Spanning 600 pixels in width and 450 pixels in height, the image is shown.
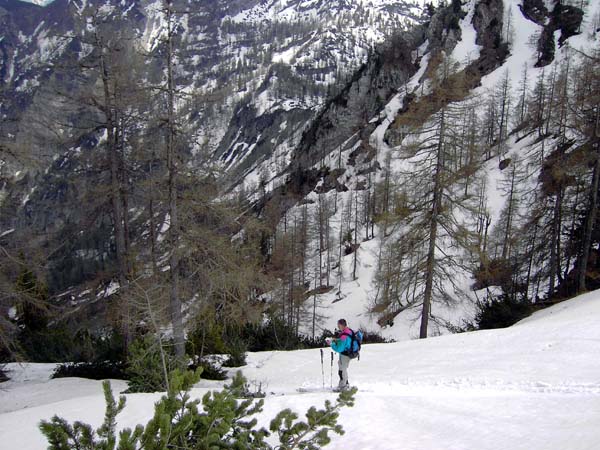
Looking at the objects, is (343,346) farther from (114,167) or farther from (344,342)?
(114,167)

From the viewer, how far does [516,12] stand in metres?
75.6

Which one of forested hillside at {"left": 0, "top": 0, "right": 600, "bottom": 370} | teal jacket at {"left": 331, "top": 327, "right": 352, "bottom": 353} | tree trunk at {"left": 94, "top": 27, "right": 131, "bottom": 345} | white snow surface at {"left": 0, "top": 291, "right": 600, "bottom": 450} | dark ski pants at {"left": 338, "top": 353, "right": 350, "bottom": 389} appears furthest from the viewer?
tree trunk at {"left": 94, "top": 27, "right": 131, "bottom": 345}

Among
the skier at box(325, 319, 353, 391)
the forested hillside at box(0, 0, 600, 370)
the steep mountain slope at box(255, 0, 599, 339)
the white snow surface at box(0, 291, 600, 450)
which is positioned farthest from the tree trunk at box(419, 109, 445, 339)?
the skier at box(325, 319, 353, 391)

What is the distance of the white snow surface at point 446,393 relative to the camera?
4.73m

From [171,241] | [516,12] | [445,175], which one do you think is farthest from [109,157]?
→ [516,12]

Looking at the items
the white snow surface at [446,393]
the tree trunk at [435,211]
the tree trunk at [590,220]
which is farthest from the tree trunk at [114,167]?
the tree trunk at [590,220]

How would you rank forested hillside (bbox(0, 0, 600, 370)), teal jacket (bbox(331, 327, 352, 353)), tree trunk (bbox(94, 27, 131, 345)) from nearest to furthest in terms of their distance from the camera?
teal jacket (bbox(331, 327, 352, 353)) → forested hillside (bbox(0, 0, 600, 370)) → tree trunk (bbox(94, 27, 131, 345))

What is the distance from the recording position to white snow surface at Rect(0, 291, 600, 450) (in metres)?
4.73

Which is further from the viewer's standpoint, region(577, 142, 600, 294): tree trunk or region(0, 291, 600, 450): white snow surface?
region(577, 142, 600, 294): tree trunk

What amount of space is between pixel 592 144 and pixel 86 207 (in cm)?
1874

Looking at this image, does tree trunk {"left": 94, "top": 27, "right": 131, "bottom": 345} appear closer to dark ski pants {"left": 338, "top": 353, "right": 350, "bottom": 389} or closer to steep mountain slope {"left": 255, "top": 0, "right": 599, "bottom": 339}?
dark ski pants {"left": 338, "top": 353, "right": 350, "bottom": 389}

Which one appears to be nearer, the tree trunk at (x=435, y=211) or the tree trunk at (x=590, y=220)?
the tree trunk at (x=435, y=211)

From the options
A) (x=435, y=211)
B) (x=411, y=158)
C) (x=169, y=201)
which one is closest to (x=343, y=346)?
(x=169, y=201)

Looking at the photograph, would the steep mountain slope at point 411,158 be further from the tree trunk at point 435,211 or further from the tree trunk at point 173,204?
the tree trunk at point 173,204
